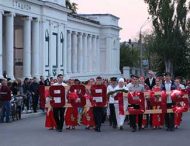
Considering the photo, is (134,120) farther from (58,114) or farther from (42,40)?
(42,40)

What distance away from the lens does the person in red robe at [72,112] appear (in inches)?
805

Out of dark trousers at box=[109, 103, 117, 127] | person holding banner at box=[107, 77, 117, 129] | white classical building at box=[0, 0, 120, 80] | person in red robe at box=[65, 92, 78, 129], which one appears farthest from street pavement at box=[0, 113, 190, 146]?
white classical building at box=[0, 0, 120, 80]

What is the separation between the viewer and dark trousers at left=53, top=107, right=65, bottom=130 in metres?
19.7

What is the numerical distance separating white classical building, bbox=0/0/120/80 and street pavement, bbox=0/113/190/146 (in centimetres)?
2120

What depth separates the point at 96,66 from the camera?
3034 inches

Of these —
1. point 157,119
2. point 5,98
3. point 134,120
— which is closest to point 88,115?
point 134,120

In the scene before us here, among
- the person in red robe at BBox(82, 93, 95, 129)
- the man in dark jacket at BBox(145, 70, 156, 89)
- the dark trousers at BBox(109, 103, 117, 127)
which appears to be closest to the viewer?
the dark trousers at BBox(109, 103, 117, 127)

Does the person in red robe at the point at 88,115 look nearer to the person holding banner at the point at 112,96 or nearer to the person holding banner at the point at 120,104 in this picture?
the person holding banner at the point at 112,96

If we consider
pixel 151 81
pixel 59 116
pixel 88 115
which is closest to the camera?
pixel 59 116

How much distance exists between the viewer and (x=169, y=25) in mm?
57594

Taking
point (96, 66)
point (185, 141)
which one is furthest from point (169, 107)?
point (96, 66)

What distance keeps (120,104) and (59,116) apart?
6.64ft

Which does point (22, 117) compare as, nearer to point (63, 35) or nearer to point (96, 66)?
point (63, 35)

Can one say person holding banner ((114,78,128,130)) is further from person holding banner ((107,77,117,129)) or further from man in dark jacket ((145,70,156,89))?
man in dark jacket ((145,70,156,89))
